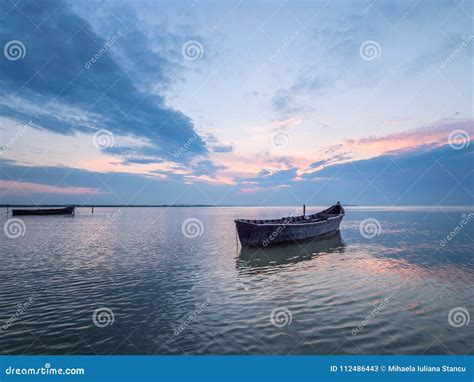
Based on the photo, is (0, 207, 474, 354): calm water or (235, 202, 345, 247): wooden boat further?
(235, 202, 345, 247): wooden boat

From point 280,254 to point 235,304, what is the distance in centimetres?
1131

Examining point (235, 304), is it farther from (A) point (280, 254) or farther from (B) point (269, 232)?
(B) point (269, 232)

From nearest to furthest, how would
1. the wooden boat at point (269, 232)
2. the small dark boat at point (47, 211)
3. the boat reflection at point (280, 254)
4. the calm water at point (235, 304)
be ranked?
the calm water at point (235, 304) → the boat reflection at point (280, 254) → the wooden boat at point (269, 232) → the small dark boat at point (47, 211)

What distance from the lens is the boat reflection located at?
17938 mm

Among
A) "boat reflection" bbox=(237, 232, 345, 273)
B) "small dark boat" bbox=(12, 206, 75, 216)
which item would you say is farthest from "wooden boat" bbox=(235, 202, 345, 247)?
"small dark boat" bbox=(12, 206, 75, 216)

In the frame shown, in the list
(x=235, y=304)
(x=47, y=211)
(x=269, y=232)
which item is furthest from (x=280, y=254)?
(x=47, y=211)

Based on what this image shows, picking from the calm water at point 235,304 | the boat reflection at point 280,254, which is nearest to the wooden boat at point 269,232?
the boat reflection at point 280,254

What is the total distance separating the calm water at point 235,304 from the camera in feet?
26.0

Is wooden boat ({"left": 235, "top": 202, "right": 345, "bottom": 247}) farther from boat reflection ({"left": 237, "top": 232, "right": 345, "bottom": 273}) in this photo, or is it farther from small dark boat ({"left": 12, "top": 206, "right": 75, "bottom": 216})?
small dark boat ({"left": 12, "top": 206, "right": 75, "bottom": 216})

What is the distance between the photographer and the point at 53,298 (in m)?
11.6

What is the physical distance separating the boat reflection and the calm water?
208 mm

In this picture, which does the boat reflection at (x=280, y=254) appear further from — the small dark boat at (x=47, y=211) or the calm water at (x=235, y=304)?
the small dark boat at (x=47, y=211)

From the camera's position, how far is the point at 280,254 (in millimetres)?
21656

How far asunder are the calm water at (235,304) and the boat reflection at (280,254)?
21 centimetres
